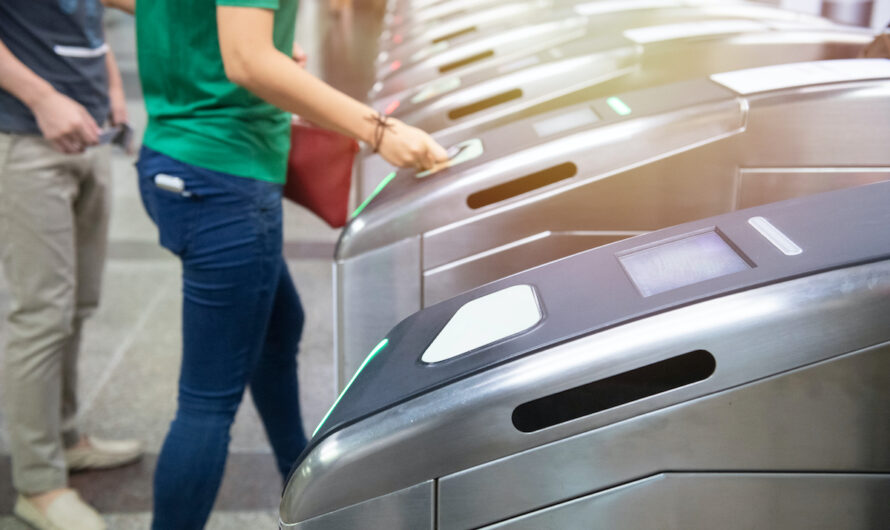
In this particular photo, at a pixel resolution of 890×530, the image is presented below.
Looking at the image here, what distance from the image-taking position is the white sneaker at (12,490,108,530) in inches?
78.3

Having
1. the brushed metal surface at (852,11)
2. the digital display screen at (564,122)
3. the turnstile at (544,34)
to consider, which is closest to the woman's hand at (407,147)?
the digital display screen at (564,122)

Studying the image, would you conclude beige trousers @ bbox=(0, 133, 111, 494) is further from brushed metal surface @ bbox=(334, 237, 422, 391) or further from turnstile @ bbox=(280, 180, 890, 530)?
turnstile @ bbox=(280, 180, 890, 530)

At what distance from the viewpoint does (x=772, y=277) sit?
0.91m

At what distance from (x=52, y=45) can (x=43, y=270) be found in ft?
1.41

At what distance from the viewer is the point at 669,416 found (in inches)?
35.3

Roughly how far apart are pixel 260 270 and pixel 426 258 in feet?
0.87

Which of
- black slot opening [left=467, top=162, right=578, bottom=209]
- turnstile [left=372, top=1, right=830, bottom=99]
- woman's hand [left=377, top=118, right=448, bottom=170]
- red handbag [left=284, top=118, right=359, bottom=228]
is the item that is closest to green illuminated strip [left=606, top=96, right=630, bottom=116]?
black slot opening [left=467, top=162, right=578, bottom=209]

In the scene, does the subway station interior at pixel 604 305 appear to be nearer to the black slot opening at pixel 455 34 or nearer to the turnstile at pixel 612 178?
the turnstile at pixel 612 178

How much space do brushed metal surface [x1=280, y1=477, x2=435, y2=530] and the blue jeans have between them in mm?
582

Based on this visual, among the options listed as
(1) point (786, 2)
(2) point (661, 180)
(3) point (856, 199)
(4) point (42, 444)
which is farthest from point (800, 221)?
(1) point (786, 2)

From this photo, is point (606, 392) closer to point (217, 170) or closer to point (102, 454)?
point (217, 170)

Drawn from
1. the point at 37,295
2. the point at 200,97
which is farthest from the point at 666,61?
the point at 37,295

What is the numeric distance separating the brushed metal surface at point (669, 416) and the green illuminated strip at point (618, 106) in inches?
27.1

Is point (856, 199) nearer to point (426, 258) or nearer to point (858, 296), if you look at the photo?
point (858, 296)
